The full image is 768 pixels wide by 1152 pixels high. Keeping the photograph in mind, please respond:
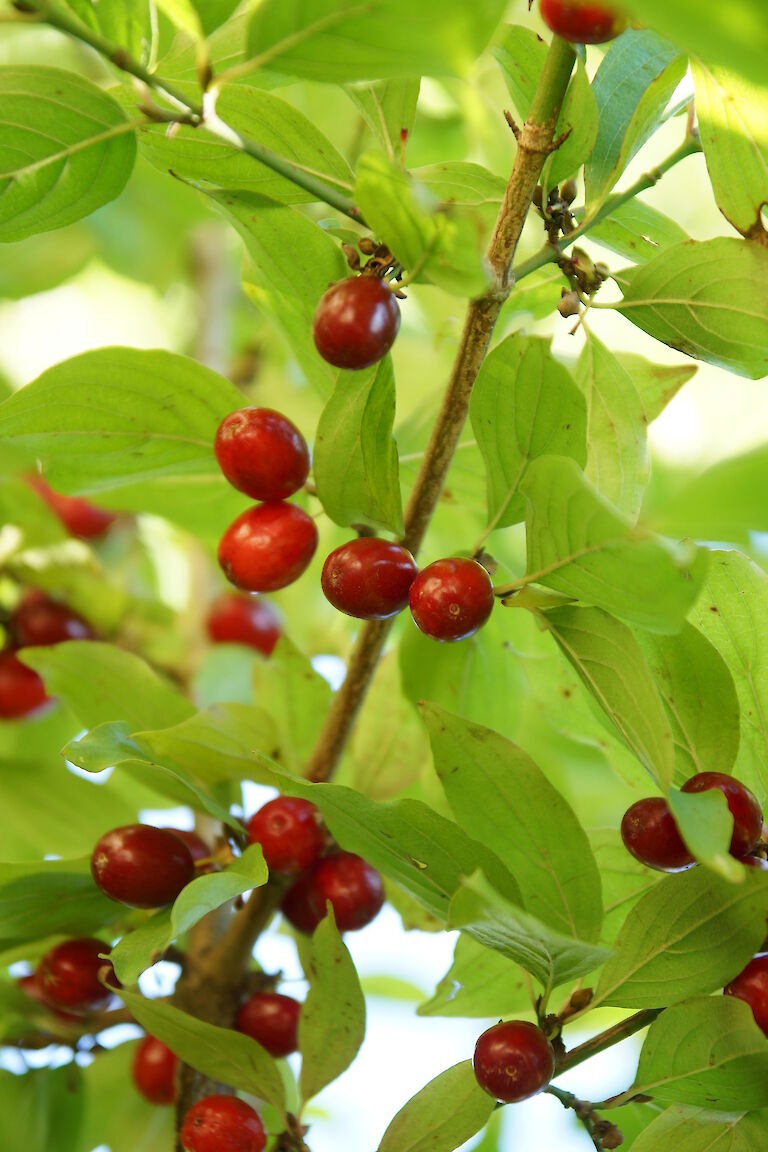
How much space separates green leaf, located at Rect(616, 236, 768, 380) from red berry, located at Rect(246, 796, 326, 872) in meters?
0.47

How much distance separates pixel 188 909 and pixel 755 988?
1.25ft

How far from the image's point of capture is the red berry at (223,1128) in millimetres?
896

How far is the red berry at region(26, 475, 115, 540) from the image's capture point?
6.18 ft

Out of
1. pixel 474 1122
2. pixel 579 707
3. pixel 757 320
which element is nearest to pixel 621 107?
pixel 757 320

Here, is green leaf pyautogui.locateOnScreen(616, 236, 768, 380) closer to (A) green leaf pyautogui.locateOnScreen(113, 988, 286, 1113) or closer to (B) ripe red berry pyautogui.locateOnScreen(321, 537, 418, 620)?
(B) ripe red berry pyautogui.locateOnScreen(321, 537, 418, 620)

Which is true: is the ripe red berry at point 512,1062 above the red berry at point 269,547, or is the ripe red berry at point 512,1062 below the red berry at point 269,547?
below

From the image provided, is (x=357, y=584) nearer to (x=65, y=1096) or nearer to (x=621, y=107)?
(x=621, y=107)

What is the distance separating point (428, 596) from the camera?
0.81 m

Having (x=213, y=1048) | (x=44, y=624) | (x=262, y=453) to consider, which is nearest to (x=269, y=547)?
(x=262, y=453)

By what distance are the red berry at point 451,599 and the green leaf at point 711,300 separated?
235 millimetres

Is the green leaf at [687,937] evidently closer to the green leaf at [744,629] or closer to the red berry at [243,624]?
the green leaf at [744,629]

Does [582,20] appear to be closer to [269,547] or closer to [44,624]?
[269,547]

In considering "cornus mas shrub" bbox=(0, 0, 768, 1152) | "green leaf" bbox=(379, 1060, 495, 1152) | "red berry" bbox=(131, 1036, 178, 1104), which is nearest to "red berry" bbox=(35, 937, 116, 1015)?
"cornus mas shrub" bbox=(0, 0, 768, 1152)

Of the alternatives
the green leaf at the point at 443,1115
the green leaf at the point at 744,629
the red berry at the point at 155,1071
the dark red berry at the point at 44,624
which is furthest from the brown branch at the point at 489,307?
the dark red berry at the point at 44,624
